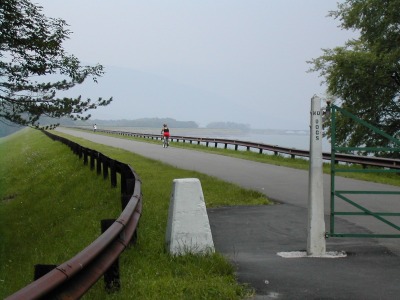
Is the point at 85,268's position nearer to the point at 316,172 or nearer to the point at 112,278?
the point at 112,278

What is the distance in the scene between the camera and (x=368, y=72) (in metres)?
29.2

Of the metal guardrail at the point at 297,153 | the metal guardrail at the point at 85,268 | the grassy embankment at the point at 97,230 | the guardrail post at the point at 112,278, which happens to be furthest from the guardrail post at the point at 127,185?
the metal guardrail at the point at 297,153

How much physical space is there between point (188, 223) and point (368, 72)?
1008 inches

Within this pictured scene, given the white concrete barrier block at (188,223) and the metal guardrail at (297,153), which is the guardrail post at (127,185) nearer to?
the white concrete barrier block at (188,223)

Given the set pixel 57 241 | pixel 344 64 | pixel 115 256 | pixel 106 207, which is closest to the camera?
pixel 115 256

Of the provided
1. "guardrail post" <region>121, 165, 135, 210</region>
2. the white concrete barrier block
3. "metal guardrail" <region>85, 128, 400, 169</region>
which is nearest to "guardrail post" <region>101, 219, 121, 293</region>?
the white concrete barrier block

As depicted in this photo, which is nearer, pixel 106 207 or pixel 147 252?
pixel 147 252

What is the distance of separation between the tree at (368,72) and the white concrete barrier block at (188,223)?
2448 cm

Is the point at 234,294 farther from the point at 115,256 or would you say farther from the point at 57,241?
the point at 57,241

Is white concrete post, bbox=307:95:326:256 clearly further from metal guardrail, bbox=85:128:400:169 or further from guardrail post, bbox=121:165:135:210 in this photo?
metal guardrail, bbox=85:128:400:169

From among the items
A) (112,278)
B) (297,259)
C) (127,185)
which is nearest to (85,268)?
(112,278)

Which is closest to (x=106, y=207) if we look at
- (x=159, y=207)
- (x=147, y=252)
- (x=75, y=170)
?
(x=159, y=207)

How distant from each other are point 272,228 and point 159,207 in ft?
8.04

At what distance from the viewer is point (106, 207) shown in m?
11.0
